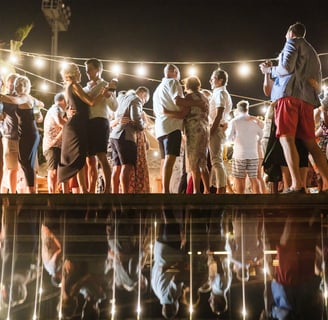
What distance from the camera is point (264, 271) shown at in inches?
219

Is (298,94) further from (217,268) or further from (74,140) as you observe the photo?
(74,140)

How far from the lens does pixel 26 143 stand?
7668mm

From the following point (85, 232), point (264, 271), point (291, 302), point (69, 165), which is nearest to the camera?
point (291, 302)

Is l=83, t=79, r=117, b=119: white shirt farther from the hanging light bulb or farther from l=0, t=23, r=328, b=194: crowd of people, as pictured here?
the hanging light bulb

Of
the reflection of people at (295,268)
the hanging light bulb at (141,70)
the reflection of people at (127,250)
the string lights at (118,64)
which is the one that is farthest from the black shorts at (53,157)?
the hanging light bulb at (141,70)

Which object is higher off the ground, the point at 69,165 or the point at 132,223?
the point at 69,165

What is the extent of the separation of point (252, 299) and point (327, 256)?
1157 millimetres

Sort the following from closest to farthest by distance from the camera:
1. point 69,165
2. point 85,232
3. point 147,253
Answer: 1. point 147,253
2. point 85,232
3. point 69,165

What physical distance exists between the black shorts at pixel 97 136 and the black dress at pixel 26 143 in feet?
3.05

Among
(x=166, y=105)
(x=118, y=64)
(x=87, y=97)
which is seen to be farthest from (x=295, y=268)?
(x=118, y=64)

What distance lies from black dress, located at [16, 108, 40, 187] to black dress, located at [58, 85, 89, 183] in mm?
611

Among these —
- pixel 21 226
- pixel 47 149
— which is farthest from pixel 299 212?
pixel 47 149

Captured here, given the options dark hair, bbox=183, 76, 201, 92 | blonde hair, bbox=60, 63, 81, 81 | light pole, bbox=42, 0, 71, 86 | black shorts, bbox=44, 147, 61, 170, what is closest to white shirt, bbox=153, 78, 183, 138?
dark hair, bbox=183, 76, 201, 92

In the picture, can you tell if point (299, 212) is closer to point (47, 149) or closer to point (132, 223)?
point (132, 223)
